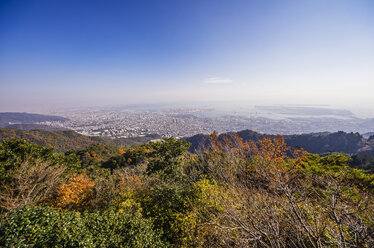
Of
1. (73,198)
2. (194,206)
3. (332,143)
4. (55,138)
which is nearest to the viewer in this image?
(194,206)

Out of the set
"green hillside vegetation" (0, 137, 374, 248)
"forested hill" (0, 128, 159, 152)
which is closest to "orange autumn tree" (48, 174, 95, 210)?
"green hillside vegetation" (0, 137, 374, 248)

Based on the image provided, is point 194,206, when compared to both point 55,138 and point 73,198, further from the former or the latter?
point 55,138

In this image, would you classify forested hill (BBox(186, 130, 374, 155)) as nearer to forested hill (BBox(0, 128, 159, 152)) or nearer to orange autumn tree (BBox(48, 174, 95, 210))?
orange autumn tree (BBox(48, 174, 95, 210))

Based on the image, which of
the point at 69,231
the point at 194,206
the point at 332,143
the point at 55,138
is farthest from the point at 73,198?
the point at 55,138

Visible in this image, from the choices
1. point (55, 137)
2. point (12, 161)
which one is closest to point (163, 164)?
point (12, 161)

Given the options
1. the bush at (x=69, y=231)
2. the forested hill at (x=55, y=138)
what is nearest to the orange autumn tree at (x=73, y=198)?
the bush at (x=69, y=231)

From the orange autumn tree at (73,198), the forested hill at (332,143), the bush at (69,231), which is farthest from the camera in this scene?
the forested hill at (332,143)

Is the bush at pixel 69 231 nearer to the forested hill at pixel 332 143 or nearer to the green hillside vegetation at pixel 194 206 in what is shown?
the green hillside vegetation at pixel 194 206

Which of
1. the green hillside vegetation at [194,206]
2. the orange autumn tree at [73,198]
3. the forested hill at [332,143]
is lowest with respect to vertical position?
the forested hill at [332,143]

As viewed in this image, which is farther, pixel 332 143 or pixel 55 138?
pixel 55 138
